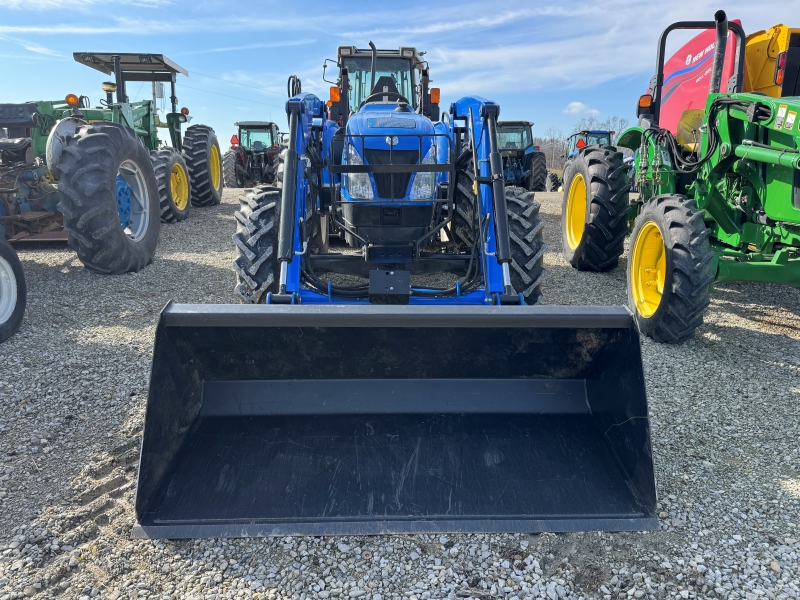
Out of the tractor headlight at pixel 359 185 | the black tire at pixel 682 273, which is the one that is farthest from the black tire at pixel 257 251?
the black tire at pixel 682 273

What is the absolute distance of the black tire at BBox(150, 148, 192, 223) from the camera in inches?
342

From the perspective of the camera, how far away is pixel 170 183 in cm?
904

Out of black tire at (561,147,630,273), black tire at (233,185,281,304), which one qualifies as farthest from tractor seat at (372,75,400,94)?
black tire at (561,147,630,273)

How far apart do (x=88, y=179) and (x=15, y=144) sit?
7.23 feet

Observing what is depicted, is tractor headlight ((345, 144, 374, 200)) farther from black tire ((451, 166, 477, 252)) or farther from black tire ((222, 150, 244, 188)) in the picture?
black tire ((222, 150, 244, 188))

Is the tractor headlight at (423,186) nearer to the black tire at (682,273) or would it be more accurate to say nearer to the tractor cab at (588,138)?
the black tire at (682,273)

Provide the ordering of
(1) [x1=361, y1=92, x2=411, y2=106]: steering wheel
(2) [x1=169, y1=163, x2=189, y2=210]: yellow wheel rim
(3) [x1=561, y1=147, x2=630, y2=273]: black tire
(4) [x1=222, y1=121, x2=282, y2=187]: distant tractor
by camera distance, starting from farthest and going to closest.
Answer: (4) [x1=222, y1=121, x2=282, y2=187]: distant tractor → (2) [x1=169, y1=163, x2=189, y2=210]: yellow wheel rim → (3) [x1=561, y1=147, x2=630, y2=273]: black tire → (1) [x1=361, y1=92, x2=411, y2=106]: steering wheel

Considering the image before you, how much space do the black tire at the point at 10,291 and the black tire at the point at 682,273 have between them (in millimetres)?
4651

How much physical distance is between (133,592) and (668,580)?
192 cm

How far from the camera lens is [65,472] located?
2646 mm

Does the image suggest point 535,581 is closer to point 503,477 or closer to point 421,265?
point 503,477

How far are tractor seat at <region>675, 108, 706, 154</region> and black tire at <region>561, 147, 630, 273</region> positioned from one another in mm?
635

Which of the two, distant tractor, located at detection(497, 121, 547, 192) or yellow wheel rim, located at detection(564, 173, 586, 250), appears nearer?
yellow wheel rim, located at detection(564, 173, 586, 250)

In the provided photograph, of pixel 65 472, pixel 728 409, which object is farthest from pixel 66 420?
pixel 728 409
